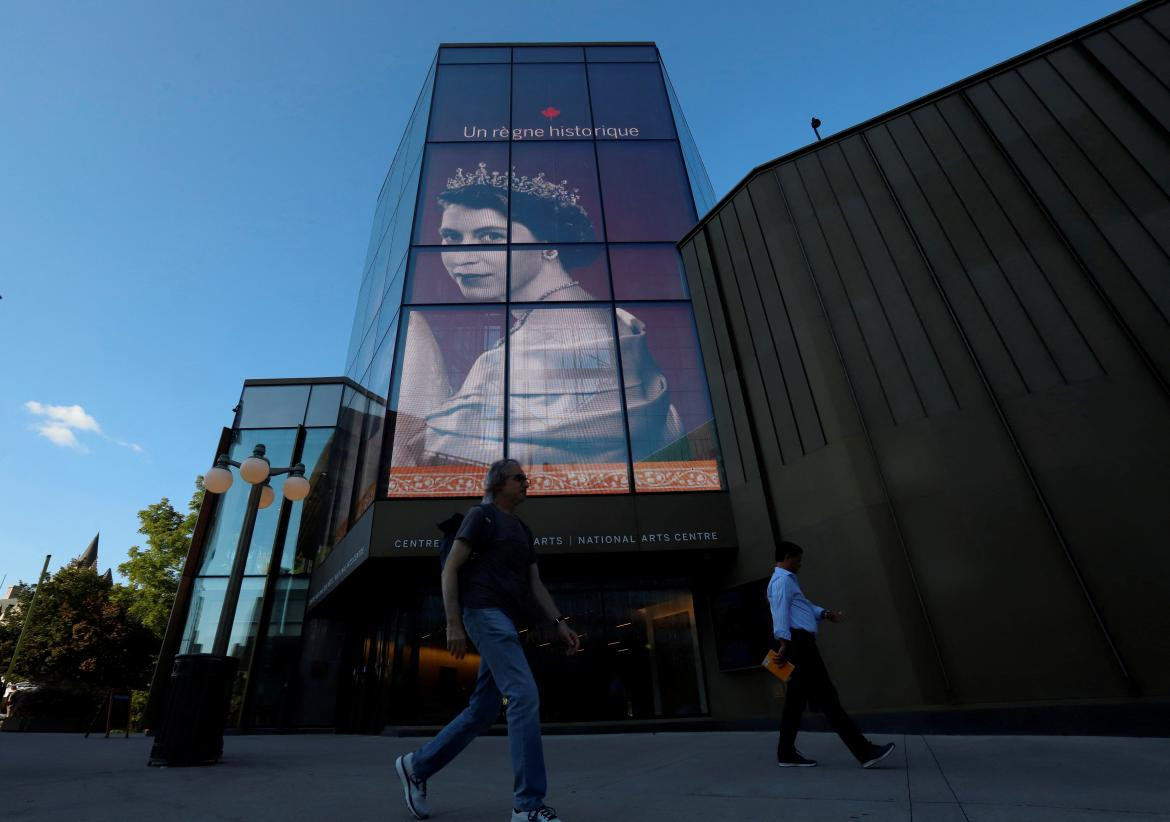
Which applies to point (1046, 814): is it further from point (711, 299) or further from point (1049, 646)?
point (711, 299)

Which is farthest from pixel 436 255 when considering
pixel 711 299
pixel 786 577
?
pixel 786 577

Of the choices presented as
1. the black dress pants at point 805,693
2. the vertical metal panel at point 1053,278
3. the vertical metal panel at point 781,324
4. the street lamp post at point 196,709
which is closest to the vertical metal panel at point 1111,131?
the vertical metal panel at point 1053,278

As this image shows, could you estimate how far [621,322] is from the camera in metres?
12.2

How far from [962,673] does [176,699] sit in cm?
856

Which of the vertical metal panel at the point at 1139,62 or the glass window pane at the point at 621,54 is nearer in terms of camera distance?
the vertical metal panel at the point at 1139,62

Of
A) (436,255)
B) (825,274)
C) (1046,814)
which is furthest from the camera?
(436,255)

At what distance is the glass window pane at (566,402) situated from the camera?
10570 millimetres

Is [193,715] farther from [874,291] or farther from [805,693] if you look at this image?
[874,291]

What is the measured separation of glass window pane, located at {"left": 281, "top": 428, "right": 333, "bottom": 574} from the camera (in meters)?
16.0

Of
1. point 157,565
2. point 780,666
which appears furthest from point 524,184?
point 157,565

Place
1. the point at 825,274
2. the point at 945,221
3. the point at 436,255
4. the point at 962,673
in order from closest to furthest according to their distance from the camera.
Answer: the point at 962,673
the point at 945,221
the point at 825,274
the point at 436,255

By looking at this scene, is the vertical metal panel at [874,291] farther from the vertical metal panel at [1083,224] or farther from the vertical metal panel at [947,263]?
the vertical metal panel at [1083,224]

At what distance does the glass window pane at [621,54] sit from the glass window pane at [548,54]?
328 mm

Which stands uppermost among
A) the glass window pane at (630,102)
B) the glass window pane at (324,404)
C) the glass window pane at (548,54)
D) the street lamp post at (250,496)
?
the glass window pane at (548,54)
